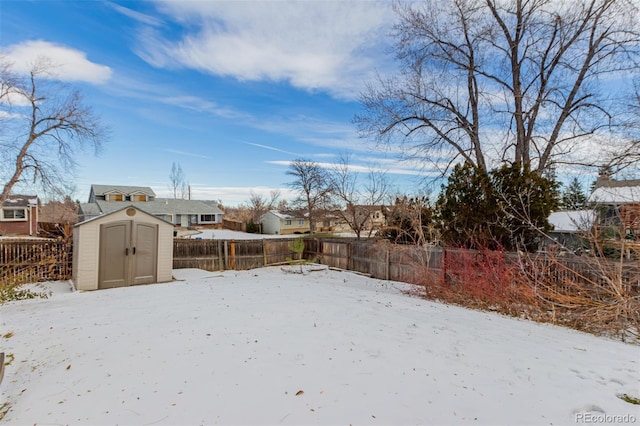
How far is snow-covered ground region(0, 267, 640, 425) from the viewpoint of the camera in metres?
2.32

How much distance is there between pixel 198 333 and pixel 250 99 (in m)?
11.9

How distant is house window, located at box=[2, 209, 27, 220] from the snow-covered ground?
27.2 metres

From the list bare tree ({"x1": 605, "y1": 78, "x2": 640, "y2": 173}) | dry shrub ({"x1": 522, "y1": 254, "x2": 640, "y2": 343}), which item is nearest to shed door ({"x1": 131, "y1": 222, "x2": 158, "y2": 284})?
dry shrub ({"x1": 522, "y1": 254, "x2": 640, "y2": 343})

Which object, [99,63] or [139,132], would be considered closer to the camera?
[99,63]

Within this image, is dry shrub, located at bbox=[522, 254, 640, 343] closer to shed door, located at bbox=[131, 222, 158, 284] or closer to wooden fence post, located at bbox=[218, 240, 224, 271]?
shed door, located at bbox=[131, 222, 158, 284]

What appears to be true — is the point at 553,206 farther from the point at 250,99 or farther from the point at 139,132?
the point at 139,132

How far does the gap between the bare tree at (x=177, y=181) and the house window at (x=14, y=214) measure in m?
19.3

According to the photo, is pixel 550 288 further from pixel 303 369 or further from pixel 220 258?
pixel 220 258

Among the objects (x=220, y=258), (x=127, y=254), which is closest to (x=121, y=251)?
(x=127, y=254)

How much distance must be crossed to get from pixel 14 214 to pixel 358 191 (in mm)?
28043

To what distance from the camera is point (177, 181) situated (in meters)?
44.2

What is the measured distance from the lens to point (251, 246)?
1350 cm

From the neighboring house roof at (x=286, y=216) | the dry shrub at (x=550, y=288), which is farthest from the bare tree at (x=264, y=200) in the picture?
the dry shrub at (x=550, y=288)

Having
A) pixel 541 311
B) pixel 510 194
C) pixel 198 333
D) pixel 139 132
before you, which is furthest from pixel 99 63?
pixel 541 311
